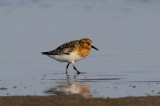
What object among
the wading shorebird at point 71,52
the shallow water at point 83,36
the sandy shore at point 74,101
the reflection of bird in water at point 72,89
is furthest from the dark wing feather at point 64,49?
the sandy shore at point 74,101

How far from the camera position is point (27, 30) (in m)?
19.4

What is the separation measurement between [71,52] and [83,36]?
275cm

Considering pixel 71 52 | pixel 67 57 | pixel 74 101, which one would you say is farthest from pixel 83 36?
pixel 74 101

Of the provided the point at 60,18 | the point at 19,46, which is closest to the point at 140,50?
the point at 19,46

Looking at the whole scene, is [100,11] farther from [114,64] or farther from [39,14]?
[114,64]

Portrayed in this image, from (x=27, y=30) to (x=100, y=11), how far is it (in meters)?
4.22

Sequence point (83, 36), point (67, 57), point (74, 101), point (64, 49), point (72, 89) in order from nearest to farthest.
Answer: point (74, 101) → point (72, 89) → point (67, 57) → point (64, 49) → point (83, 36)

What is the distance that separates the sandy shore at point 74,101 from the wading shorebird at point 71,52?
4445mm

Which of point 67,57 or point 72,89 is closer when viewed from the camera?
point 72,89

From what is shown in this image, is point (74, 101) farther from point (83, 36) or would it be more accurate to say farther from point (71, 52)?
point (83, 36)

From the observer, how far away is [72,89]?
40.4 ft

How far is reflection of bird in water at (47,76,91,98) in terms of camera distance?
11750mm

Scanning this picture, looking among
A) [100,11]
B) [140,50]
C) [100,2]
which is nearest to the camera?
[140,50]

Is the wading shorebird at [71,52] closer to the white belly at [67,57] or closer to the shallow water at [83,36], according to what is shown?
the white belly at [67,57]
